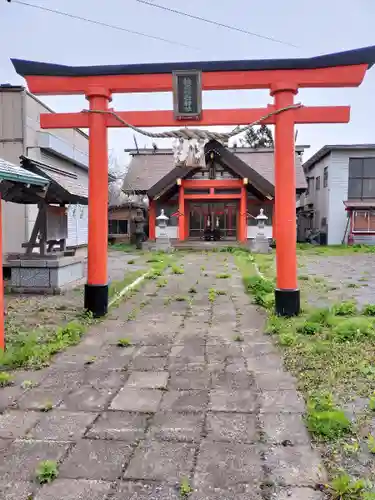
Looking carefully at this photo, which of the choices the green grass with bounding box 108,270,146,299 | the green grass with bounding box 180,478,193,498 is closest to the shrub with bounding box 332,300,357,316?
the green grass with bounding box 108,270,146,299

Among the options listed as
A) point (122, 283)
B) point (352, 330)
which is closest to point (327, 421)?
point (352, 330)

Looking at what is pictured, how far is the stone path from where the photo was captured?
236 centimetres

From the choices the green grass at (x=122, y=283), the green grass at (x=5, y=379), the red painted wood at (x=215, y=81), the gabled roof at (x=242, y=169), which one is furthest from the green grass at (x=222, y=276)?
the gabled roof at (x=242, y=169)

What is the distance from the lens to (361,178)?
24.2 metres

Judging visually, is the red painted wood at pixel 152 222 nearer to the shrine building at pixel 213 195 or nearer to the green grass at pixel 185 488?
the shrine building at pixel 213 195

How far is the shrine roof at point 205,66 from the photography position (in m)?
6.13

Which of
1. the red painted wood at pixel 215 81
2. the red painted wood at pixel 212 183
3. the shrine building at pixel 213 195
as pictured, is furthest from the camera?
the red painted wood at pixel 212 183

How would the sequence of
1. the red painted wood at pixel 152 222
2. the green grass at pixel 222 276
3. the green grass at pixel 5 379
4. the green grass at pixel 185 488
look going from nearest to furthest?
the green grass at pixel 185 488, the green grass at pixel 5 379, the green grass at pixel 222 276, the red painted wood at pixel 152 222

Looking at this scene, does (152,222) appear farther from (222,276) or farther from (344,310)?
(344,310)

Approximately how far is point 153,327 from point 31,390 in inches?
95.3

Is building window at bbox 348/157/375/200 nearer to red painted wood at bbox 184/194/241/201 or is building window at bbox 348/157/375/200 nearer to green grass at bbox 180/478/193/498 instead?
red painted wood at bbox 184/194/241/201

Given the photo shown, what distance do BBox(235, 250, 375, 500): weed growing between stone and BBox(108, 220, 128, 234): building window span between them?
20192 millimetres

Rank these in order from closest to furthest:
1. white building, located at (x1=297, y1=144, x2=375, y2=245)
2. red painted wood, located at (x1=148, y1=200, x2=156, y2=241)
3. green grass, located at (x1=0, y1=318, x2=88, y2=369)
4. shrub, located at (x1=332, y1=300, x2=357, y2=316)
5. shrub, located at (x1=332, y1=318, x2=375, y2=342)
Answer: green grass, located at (x1=0, y1=318, x2=88, y2=369) → shrub, located at (x1=332, y1=318, x2=375, y2=342) → shrub, located at (x1=332, y1=300, x2=357, y2=316) → white building, located at (x1=297, y1=144, x2=375, y2=245) → red painted wood, located at (x1=148, y1=200, x2=156, y2=241)

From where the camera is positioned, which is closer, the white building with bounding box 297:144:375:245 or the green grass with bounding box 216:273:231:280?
the green grass with bounding box 216:273:231:280
